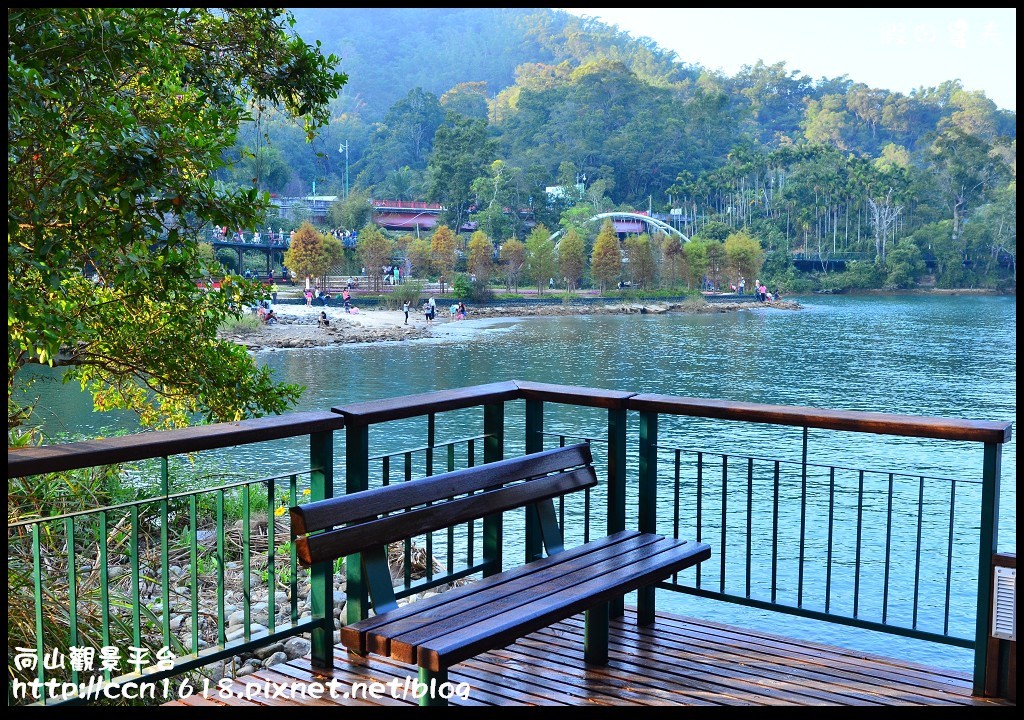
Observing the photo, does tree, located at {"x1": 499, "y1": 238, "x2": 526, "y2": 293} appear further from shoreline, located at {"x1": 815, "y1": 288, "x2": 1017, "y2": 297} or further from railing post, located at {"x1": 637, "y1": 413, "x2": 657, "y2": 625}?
railing post, located at {"x1": 637, "y1": 413, "x2": 657, "y2": 625}

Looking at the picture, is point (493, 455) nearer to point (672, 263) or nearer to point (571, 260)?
point (571, 260)

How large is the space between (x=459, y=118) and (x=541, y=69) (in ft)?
75.2

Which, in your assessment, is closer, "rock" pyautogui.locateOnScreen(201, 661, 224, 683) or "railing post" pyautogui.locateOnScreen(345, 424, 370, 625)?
"railing post" pyautogui.locateOnScreen(345, 424, 370, 625)

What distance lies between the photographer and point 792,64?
84.2m

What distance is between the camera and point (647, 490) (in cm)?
314

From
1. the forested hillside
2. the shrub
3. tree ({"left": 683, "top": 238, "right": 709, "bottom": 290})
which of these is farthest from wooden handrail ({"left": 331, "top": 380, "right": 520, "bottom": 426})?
the forested hillside

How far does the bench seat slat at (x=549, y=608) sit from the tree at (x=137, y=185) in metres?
2.10

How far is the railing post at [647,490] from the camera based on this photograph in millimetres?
3045

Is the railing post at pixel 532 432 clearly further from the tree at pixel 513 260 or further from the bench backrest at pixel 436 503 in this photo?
the tree at pixel 513 260

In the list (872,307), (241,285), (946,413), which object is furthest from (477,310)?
(241,285)

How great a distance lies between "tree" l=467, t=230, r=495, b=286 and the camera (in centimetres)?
5019

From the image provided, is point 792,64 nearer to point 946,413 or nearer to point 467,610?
point 946,413

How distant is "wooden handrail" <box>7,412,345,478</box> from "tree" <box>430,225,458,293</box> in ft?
155

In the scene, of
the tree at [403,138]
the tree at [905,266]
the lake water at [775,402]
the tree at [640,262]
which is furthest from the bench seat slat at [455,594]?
the tree at [403,138]
